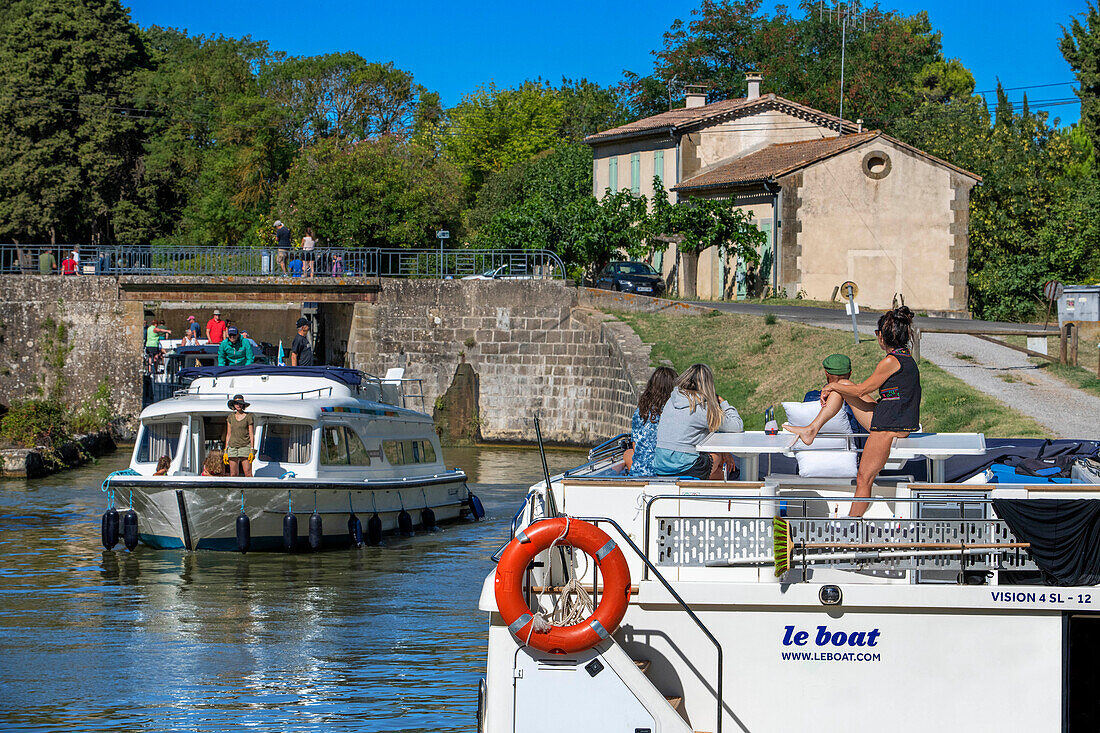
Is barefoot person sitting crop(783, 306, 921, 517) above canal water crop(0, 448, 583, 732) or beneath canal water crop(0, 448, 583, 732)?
above

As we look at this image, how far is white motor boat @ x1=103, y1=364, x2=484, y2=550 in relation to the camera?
56.3 ft

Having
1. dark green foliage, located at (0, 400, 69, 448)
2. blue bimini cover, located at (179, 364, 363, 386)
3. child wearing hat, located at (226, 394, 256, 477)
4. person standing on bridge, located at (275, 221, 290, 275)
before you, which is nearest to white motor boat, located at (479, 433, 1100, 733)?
child wearing hat, located at (226, 394, 256, 477)

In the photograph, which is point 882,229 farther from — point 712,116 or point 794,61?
point 794,61

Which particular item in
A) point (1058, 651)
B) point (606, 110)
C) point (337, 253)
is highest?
point (606, 110)

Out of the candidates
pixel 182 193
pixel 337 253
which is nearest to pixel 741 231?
pixel 337 253

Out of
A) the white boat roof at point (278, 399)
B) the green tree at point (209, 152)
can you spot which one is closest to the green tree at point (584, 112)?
the green tree at point (209, 152)

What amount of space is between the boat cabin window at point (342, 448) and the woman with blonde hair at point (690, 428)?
9.86m

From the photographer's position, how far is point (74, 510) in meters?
22.0

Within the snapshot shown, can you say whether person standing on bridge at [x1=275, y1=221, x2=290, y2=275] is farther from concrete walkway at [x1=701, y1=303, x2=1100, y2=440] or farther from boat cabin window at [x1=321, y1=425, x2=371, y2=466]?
boat cabin window at [x1=321, y1=425, x2=371, y2=466]

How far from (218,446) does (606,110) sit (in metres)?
59.0

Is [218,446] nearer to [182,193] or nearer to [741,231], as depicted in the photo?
[741,231]

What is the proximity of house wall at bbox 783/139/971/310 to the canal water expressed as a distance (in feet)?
69.2

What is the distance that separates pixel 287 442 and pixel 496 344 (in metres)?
17.6

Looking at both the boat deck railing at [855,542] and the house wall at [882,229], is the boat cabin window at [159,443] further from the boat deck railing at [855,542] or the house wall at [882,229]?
the house wall at [882,229]
